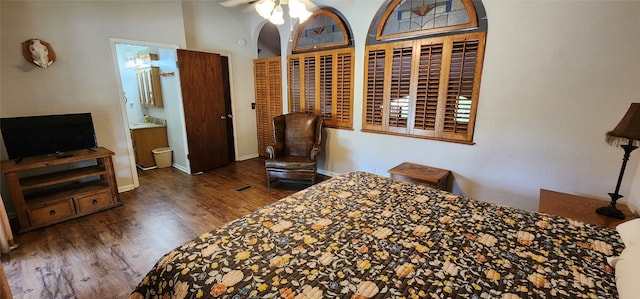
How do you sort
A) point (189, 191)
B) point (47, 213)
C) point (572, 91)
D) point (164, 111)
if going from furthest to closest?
1. point (164, 111)
2. point (189, 191)
3. point (47, 213)
4. point (572, 91)

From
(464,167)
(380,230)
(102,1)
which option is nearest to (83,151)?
(102,1)

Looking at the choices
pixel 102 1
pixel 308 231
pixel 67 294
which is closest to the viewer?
pixel 308 231

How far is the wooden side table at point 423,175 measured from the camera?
278 cm

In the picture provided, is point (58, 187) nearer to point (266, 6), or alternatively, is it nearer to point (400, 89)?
point (266, 6)

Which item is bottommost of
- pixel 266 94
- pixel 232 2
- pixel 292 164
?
pixel 292 164

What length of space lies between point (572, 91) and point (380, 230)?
222 centimetres

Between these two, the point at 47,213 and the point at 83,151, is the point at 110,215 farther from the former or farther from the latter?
the point at 83,151

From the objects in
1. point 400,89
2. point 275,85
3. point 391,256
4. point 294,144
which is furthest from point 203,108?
point 391,256

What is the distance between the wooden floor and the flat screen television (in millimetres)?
791

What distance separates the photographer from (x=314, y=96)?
13.4ft

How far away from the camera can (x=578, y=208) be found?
1.97 metres

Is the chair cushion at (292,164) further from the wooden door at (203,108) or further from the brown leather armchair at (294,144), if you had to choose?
the wooden door at (203,108)

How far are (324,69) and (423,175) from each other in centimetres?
204

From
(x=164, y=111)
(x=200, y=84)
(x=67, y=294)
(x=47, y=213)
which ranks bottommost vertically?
(x=67, y=294)
